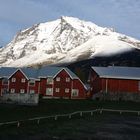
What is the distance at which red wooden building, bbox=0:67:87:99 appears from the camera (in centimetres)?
12319

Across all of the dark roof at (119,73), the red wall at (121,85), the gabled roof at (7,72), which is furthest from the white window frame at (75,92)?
the gabled roof at (7,72)

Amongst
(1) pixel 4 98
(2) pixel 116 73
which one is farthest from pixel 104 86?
(1) pixel 4 98

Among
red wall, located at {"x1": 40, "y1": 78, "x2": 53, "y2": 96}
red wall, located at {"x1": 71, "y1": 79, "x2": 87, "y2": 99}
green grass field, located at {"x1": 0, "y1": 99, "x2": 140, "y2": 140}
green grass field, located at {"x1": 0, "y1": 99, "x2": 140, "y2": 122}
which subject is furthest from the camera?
red wall, located at {"x1": 71, "y1": 79, "x2": 87, "y2": 99}

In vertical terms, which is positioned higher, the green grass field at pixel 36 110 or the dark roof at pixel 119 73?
the dark roof at pixel 119 73

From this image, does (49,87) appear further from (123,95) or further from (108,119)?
(108,119)

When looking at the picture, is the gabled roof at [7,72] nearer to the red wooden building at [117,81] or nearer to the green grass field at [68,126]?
the red wooden building at [117,81]

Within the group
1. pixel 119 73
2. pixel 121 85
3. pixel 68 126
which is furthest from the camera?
pixel 119 73

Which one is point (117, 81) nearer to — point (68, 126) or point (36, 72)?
point (36, 72)


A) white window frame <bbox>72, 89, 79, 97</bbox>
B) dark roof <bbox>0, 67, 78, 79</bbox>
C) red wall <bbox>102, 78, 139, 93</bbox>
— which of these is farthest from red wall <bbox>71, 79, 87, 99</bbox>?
red wall <bbox>102, 78, 139, 93</bbox>

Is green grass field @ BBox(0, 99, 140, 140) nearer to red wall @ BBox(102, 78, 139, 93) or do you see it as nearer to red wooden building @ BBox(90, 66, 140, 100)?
red wooden building @ BBox(90, 66, 140, 100)

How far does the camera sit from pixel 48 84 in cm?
12388

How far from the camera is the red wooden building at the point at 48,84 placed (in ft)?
404

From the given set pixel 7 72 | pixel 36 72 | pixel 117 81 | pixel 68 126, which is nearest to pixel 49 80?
pixel 36 72

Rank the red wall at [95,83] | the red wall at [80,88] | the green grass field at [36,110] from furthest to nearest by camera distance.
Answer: the red wall at [80,88] < the red wall at [95,83] < the green grass field at [36,110]
